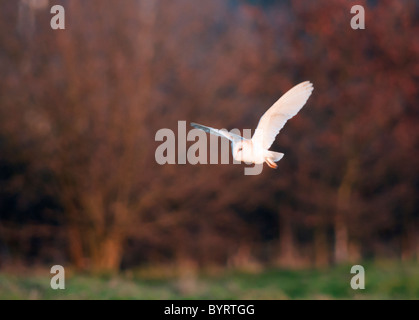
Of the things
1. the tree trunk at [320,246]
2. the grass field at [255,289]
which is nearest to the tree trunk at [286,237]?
the tree trunk at [320,246]

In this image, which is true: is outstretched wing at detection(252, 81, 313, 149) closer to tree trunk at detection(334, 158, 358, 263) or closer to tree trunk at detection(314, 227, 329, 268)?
tree trunk at detection(334, 158, 358, 263)

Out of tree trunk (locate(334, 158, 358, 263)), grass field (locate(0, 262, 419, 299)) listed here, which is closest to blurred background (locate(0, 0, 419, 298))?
tree trunk (locate(334, 158, 358, 263))

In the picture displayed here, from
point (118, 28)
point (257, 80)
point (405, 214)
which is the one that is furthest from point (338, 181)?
point (118, 28)

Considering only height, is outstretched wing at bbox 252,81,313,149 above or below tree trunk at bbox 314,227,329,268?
below

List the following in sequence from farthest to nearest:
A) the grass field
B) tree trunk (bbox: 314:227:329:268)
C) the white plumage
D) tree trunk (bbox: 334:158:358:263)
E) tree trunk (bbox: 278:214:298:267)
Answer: tree trunk (bbox: 278:214:298:267) → tree trunk (bbox: 314:227:329:268) → tree trunk (bbox: 334:158:358:263) → the grass field → the white plumage

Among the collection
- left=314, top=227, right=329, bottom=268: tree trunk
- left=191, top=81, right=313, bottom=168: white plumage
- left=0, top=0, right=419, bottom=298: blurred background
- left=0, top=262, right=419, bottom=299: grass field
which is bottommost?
left=0, top=262, right=419, bottom=299: grass field

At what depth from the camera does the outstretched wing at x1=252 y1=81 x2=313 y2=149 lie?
225 inches

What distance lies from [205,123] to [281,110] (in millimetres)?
9990

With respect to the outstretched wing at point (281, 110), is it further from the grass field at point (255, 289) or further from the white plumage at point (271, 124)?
the grass field at point (255, 289)

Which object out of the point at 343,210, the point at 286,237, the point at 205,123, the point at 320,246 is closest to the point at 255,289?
the point at 205,123

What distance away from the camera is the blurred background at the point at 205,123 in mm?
14492

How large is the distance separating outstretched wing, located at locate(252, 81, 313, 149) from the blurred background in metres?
7.59

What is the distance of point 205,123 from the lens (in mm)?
15695
